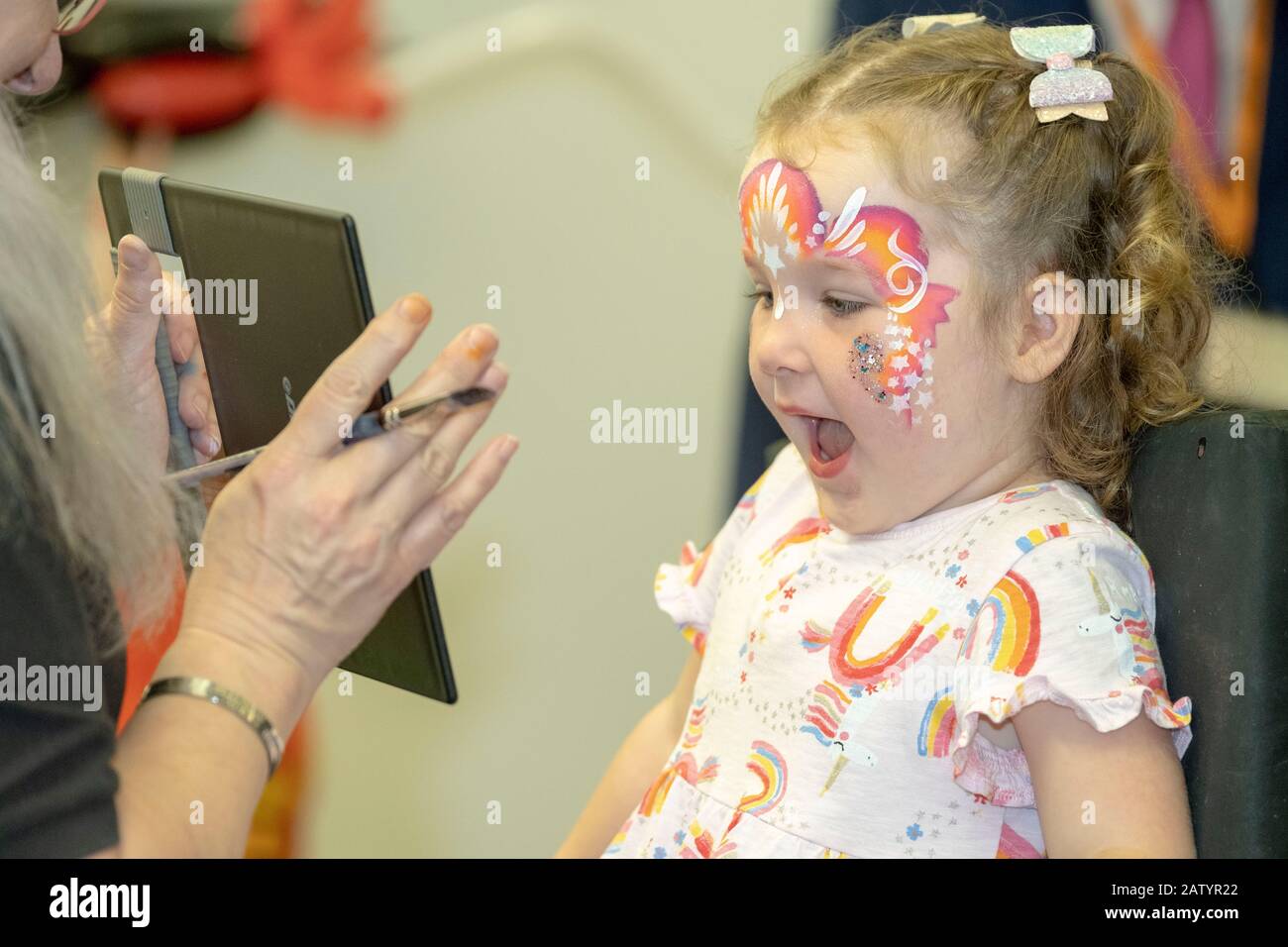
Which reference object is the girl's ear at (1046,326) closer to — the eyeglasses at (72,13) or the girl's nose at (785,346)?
the girl's nose at (785,346)

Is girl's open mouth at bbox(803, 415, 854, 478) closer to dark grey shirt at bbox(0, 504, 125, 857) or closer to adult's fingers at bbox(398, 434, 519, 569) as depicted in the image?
adult's fingers at bbox(398, 434, 519, 569)

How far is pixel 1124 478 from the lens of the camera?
3.37ft

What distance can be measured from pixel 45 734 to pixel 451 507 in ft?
0.86

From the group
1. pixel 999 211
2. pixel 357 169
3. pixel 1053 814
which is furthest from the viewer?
pixel 357 169

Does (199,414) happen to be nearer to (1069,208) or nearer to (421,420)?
(421,420)

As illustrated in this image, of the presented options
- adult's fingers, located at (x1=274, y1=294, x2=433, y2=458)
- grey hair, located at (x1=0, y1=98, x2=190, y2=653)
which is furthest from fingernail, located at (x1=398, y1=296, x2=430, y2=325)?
grey hair, located at (x1=0, y1=98, x2=190, y2=653)

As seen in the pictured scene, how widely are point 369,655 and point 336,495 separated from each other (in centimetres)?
27

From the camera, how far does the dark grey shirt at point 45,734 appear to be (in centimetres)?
69

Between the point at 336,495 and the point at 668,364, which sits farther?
the point at 668,364

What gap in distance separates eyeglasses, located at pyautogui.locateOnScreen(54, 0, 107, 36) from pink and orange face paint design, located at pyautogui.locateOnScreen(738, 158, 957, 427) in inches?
20.0

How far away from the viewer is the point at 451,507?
2.77 ft
